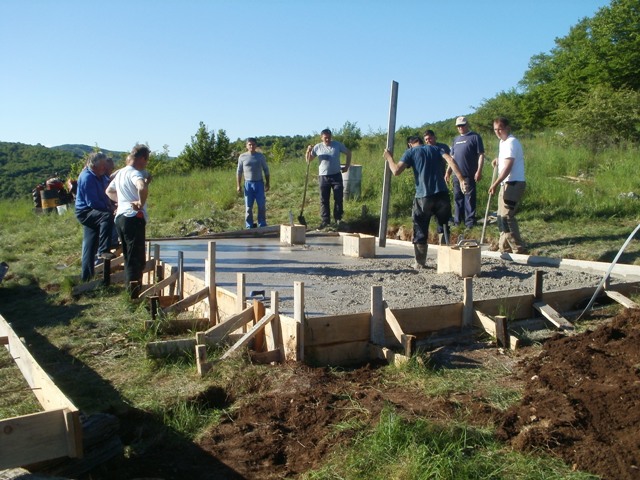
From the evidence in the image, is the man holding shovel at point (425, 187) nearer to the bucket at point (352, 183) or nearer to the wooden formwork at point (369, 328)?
the wooden formwork at point (369, 328)

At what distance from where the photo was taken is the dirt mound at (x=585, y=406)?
337 centimetres

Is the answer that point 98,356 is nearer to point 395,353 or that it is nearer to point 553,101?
point 395,353

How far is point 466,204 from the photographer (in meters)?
10.9

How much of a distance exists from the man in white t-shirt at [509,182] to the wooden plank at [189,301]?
4.19m

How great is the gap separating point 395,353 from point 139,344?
244cm

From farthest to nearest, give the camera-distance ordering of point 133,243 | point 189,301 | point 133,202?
point 133,243 < point 133,202 < point 189,301

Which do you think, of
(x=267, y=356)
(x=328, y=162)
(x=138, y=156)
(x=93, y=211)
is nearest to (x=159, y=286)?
(x=138, y=156)

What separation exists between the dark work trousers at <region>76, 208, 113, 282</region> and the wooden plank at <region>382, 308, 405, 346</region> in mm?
4765

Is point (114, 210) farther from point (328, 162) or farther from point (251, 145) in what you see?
point (328, 162)

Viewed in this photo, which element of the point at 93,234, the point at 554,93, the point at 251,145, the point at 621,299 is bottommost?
the point at 621,299

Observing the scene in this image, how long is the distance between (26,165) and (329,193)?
233 ft

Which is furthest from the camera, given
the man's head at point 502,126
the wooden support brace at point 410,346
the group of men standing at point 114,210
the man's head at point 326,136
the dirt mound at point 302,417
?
the man's head at point 326,136

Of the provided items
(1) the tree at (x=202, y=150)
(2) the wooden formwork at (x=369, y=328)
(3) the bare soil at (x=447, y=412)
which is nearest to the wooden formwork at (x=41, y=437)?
(3) the bare soil at (x=447, y=412)

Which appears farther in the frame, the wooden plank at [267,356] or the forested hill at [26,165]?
the forested hill at [26,165]
